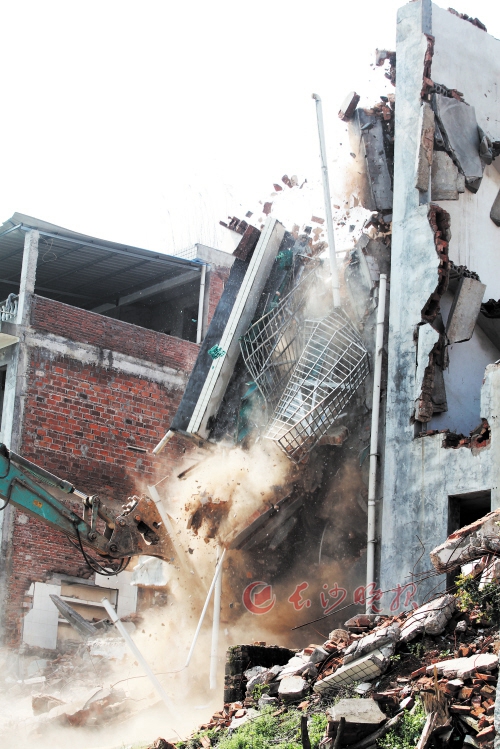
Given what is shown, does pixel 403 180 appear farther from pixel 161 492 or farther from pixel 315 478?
pixel 161 492

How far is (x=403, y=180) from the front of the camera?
14305 mm

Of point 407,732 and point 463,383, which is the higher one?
point 463,383

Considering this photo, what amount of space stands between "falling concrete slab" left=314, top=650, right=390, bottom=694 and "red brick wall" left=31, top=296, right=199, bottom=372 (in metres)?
11.4

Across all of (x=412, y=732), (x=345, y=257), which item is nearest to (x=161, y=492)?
(x=345, y=257)

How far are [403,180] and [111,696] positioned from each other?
8732 mm

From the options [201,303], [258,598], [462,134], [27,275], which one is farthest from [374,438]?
[201,303]

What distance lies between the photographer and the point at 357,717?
8.55 meters

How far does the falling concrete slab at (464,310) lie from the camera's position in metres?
13.8

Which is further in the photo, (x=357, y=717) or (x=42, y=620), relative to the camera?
(x=42, y=620)

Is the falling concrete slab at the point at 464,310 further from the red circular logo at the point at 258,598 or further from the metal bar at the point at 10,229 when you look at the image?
the metal bar at the point at 10,229

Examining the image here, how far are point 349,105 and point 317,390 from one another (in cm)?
471

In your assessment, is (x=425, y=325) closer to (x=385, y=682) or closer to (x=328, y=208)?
(x=328, y=208)

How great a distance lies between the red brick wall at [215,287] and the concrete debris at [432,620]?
13.0 meters

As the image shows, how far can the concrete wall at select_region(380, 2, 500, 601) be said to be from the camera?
1244 centimetres
